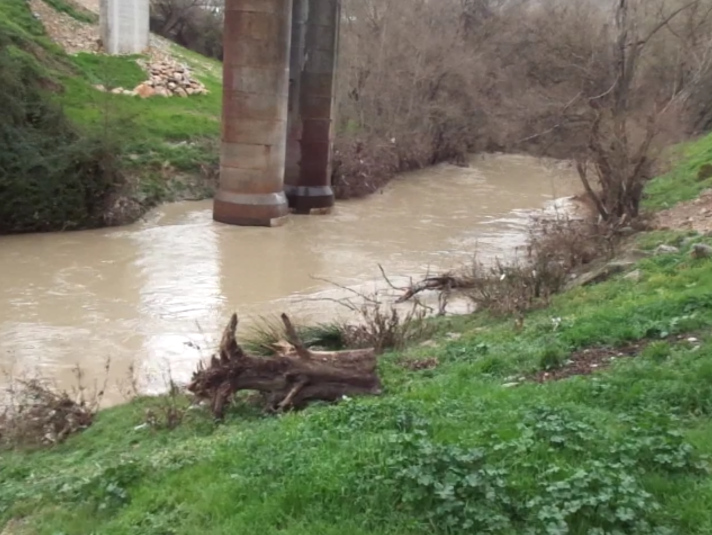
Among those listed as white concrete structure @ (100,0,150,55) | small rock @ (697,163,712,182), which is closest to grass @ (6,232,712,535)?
small rock @ (697,163,712,182)

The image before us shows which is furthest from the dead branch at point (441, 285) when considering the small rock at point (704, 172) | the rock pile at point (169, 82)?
the rock pile at point (169, 82)

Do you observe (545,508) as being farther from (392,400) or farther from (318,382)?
(318,382)

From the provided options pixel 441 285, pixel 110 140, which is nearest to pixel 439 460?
pixel 441 285

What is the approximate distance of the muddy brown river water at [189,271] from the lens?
11719mm

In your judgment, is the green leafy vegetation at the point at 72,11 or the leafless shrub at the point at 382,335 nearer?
the leafless shrub at the point at 382,335

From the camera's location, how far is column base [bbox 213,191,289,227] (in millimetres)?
21922

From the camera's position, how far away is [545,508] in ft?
14.4

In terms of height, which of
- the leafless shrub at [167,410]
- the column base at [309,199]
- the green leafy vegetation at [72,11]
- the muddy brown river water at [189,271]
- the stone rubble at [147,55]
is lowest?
the muddy brown river water at [189,271]

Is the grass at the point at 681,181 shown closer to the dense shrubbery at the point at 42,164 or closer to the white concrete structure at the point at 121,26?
the dense shrubbery at the point at 42,164

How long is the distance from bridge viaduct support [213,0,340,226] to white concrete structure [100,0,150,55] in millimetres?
12365

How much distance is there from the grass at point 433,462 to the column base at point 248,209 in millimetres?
14249

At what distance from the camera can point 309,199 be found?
2455 centimetres

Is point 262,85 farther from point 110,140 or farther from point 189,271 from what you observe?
point 189,271

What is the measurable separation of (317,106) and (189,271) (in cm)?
918
